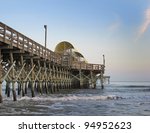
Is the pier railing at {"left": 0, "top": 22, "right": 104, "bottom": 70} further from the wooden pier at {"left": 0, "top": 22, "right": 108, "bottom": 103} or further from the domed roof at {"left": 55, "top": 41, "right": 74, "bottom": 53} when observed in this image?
the domed roof at {"left": 55, "top": 41, "right": 74, "bottom": 53}

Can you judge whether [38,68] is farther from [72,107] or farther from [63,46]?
[63,46]

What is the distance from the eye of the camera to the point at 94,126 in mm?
9805

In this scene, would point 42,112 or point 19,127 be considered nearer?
point 19,127

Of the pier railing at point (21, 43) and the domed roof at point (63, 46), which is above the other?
the domed roof at point (63, 46)

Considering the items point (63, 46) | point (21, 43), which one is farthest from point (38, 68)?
point (63, 46)

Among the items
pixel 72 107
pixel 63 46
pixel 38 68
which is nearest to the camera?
pixel 72 107

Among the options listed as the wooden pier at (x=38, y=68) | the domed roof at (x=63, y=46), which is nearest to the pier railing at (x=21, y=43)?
Answer: the wooden pier at (x=38, y=68)

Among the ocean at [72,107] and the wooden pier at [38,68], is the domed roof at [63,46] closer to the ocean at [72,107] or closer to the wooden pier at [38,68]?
the wooden pier at [38,68]

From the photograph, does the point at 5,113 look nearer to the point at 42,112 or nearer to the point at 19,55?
the point at 42,112

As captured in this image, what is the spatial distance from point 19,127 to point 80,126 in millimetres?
1765

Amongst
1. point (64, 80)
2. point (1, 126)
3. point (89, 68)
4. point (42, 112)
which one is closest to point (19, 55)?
point (42, 112)

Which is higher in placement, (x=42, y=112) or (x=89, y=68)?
(x=89, y=68)

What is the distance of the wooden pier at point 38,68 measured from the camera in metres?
19.2

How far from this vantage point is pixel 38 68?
27766 millimetres
